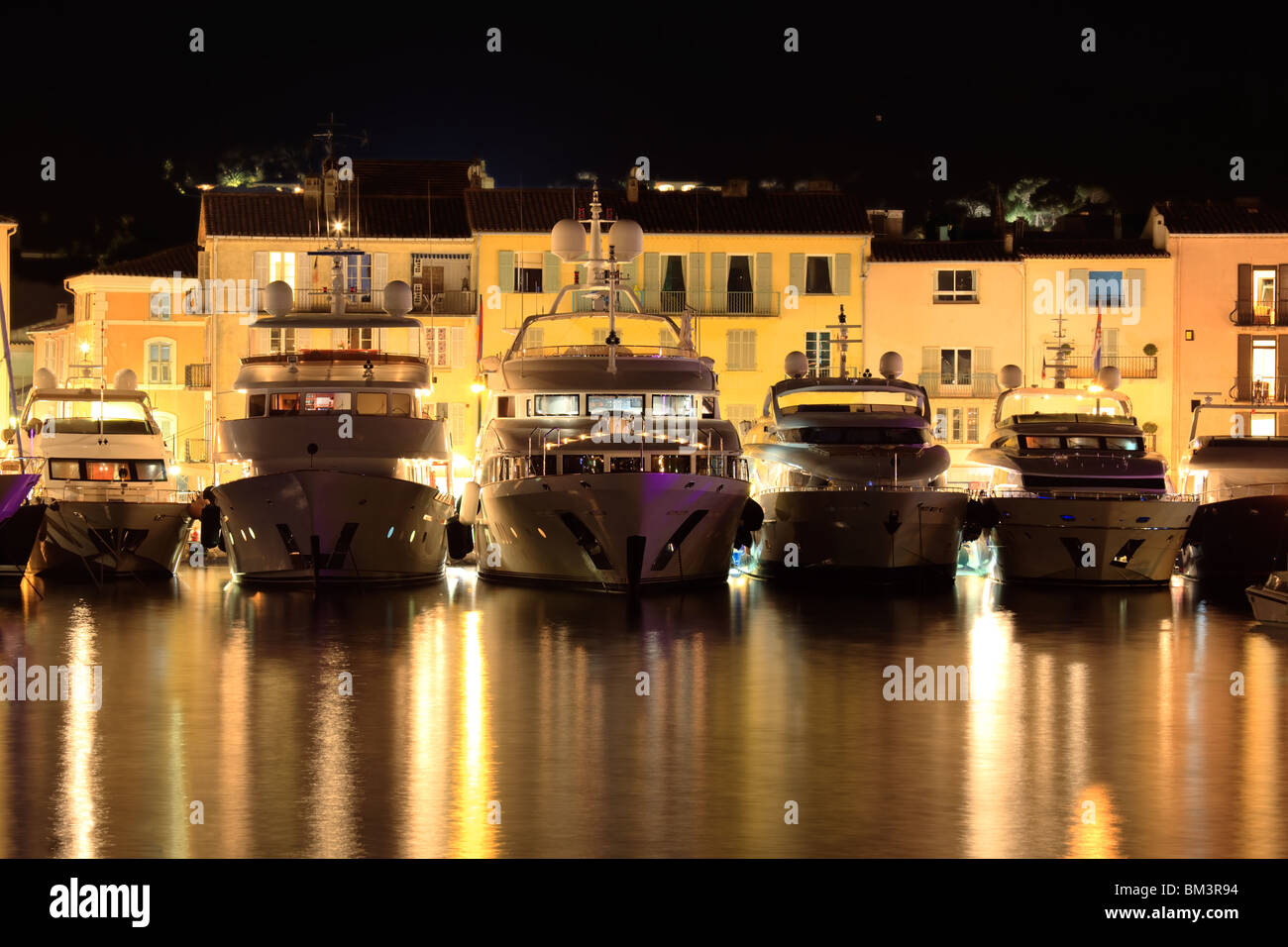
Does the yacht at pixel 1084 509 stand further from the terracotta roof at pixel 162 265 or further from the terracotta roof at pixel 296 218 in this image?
the terracotta roof at pixel 162 265

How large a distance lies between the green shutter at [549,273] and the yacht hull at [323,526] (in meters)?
23.2

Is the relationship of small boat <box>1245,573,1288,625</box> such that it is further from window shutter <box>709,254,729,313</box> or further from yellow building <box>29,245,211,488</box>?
yellow building <box>29,245,211,488</box>

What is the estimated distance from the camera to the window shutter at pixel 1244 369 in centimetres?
5794

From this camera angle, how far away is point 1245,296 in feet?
192

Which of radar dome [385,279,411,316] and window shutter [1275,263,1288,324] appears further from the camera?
window shutter [1275,263,1288,324]

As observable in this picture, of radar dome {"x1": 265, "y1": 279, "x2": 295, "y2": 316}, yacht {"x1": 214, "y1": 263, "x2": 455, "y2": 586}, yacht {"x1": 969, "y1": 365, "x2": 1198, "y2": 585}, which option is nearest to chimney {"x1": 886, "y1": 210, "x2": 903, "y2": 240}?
yacht {"x1": 969, "y1": 365, "x2": 1198, "y2": 585}

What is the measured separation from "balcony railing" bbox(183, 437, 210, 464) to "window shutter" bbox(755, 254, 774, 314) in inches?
698

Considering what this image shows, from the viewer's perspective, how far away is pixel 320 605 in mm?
30734

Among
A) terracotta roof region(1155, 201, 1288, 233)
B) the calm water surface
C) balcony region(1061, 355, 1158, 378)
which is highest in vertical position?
terracotta roof region(1155, 201, 1288, 233)

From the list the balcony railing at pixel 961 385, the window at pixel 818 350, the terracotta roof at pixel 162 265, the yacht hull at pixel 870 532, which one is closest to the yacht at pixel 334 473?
the yacht hull at pixel 870 532

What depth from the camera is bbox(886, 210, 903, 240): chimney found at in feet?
206

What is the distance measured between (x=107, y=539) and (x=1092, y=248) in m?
33.8
